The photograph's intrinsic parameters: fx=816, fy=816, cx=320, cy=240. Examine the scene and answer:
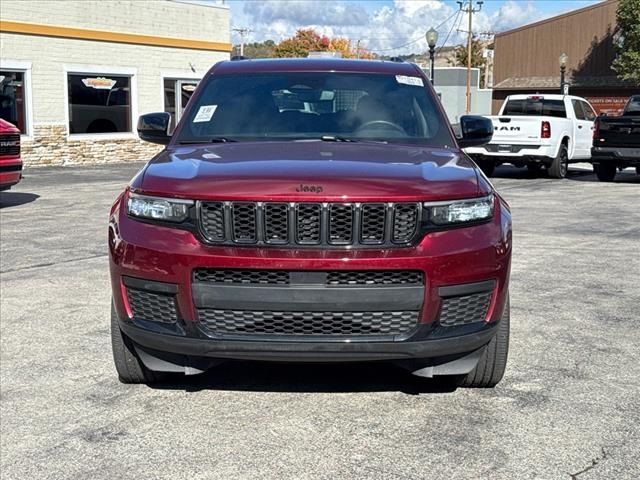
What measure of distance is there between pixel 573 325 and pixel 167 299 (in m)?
3.13

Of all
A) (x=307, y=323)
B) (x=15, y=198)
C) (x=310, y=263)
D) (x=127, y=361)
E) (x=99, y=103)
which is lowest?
(x=15, y=198)

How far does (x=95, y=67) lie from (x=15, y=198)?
33.2 feet

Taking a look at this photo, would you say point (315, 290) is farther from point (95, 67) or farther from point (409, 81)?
point (95, 67)

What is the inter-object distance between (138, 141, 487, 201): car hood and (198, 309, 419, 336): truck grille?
0.50 meters

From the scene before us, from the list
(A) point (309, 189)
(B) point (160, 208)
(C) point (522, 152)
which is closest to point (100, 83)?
(C) point (522, 152)

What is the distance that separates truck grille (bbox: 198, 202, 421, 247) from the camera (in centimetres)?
354

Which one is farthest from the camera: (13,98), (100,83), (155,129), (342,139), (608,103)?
(608,103)

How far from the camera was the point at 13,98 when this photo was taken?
21266mm

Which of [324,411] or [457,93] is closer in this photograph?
[324,411]

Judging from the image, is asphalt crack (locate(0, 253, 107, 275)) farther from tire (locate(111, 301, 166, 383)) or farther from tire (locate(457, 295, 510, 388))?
tire (locate(457, 295, 510, 388))

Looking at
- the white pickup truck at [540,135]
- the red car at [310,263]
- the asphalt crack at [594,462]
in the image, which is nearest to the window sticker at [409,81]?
the red car at [310,263]

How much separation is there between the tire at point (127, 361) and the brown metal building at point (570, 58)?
44.7 m

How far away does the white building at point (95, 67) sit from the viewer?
21.4 m

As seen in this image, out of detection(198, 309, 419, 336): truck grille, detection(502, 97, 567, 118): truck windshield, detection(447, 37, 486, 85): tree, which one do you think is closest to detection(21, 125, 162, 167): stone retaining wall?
detection(502, 97, 567, 118): truck windshield
